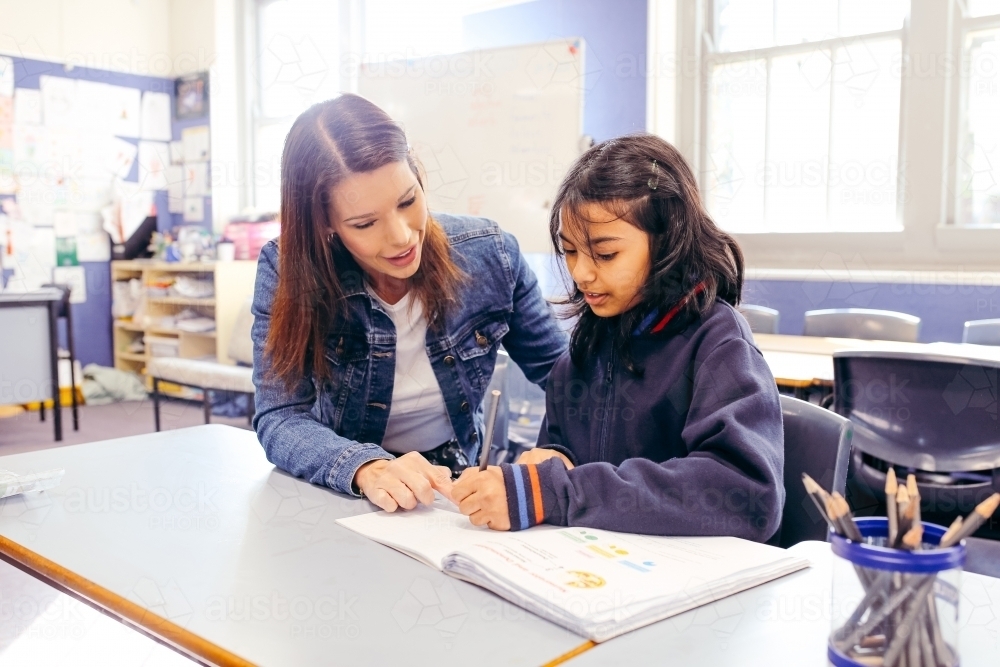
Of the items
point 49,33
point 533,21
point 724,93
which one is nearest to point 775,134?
point 724,93

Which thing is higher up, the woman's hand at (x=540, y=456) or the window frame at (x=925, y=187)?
the window frame at (x=925, y=187)

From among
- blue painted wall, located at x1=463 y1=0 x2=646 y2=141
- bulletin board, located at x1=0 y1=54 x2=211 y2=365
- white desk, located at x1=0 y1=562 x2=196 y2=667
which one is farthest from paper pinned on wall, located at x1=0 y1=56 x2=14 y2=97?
white desk, located at x1=0 y1=562 x2=196 y2=667

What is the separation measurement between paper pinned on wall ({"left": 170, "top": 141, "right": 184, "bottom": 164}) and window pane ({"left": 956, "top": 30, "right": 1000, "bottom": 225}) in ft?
15.4

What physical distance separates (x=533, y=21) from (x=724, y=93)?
3.23ft

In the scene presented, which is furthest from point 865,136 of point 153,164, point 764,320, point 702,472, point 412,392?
point 153,164

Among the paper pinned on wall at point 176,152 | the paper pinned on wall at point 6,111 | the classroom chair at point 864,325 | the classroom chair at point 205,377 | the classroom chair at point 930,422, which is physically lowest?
the classroom chair at point 205,377

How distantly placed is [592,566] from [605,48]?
11.3 feet

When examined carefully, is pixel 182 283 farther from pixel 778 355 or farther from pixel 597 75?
pixel 778 355

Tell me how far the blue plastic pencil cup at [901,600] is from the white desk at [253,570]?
19 cm

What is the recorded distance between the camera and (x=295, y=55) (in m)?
5.32

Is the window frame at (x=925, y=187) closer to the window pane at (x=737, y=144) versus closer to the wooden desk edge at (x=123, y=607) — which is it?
the window pane at (x=737, y=144)

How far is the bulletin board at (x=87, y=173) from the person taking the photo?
16.8 feet

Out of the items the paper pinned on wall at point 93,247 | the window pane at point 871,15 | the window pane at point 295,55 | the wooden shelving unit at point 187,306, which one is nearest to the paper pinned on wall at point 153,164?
the paper pinned on wall at point 93,247

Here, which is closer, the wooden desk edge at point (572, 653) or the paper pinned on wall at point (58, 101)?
the wooden desk edge at point (572, 653)
